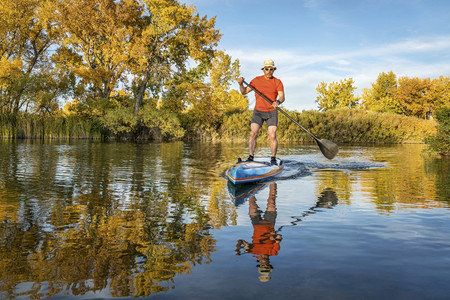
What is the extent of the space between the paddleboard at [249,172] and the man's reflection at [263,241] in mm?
2651

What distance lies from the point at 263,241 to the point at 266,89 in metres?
7.83

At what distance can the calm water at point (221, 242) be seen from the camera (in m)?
3.26

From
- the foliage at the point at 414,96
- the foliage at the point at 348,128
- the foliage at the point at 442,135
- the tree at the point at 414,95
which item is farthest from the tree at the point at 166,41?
the tree at the point at 414,95

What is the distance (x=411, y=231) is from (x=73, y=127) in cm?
3352

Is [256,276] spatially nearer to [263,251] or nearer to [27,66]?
[263,251]

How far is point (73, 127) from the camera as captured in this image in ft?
115

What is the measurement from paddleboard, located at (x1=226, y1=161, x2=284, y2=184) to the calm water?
44cm

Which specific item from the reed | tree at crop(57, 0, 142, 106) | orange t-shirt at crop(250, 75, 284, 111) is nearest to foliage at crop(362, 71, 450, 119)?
tree at crop(57, 0, 142, 106)

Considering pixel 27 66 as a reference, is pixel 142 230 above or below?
below

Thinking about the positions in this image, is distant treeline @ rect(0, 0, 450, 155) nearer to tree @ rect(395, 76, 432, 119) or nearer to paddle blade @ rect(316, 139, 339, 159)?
paddle blade @ rect(316, 139, 339, 159)

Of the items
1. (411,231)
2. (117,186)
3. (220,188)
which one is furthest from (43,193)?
(411,231)

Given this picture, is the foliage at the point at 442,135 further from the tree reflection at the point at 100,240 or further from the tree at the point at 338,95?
the tree at the point at 338,95

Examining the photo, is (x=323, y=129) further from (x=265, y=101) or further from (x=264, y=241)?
(x=264, y=241)

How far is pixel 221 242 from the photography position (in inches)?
179
